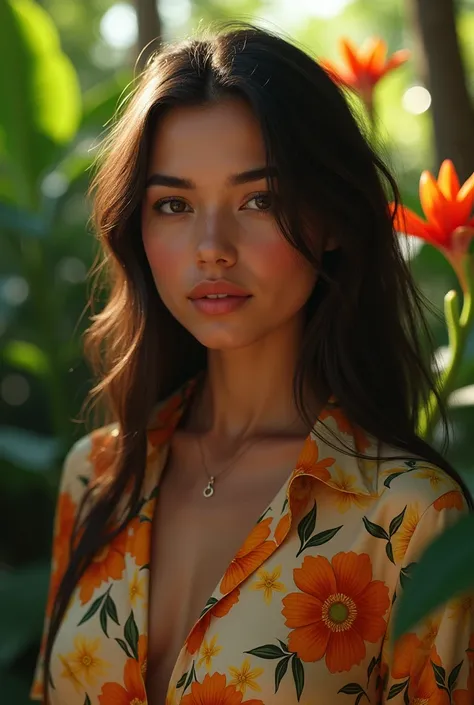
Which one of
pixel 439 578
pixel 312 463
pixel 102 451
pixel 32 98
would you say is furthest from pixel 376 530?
pixel 32 98

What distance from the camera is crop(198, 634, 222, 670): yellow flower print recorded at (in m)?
1.43

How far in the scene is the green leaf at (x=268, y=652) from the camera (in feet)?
4.60

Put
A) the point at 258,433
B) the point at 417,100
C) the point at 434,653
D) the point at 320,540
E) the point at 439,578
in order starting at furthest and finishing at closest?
1. the point at 417,100
2. the point at 258,433
3. the point at 320,540
4. the point at 434,653
5. the point at 439,578

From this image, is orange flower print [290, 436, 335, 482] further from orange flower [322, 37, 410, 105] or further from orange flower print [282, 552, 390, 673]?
orange flower [322, 37, 410, 105]

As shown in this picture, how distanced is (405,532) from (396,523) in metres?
0.02

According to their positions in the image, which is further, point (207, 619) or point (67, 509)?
point (67, 509)

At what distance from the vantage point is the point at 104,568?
1.66 m

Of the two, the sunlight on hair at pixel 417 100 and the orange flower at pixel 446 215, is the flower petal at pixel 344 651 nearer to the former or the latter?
the orange flower at pixel 446 215

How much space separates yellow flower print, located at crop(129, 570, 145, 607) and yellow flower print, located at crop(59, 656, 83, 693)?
0.14 metres

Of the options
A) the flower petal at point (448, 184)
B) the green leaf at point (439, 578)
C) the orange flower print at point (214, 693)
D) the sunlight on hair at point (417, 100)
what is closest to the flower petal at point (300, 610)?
the orange flower print at point (214, 693)

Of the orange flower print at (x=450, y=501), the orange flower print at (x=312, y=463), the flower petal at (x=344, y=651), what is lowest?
the flower petal at (x=344, y=651)

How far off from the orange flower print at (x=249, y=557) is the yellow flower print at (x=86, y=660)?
0.24 meters

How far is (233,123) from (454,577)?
36.9 inches

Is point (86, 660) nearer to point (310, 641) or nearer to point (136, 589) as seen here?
point (136, 589)
